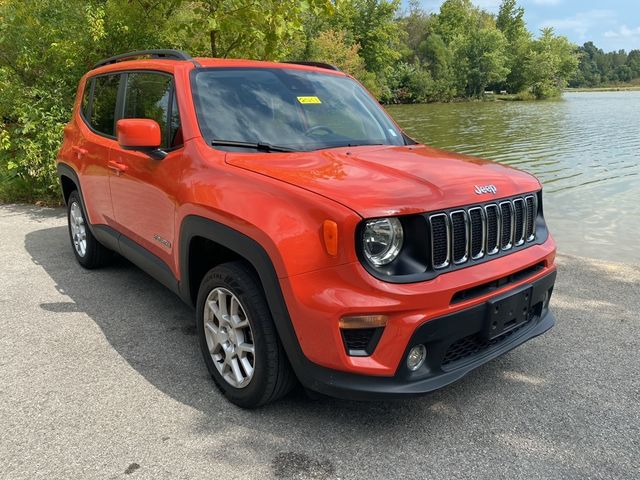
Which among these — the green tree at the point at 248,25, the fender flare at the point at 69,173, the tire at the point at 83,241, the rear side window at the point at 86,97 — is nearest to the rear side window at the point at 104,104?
the rear side window at the point at 86,97

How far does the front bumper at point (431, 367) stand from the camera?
2400 mm

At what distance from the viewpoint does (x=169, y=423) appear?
2.81 m

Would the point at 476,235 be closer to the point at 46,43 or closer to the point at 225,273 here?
the point at 225,273

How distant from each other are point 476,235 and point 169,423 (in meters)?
1.83

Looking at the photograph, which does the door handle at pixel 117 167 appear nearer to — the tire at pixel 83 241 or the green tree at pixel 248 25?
the tire at pixel 83 241

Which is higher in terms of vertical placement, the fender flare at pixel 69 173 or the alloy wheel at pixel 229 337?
the fender flare at pixel 69 173

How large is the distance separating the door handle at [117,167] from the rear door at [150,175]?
0.03 ft

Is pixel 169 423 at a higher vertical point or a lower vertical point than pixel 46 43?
lower

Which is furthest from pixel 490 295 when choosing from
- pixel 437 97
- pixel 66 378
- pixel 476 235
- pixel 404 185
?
pixel 437 97

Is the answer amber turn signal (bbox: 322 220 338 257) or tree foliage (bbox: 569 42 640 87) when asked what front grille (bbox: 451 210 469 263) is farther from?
tree foliage (bbox: 569 42 640 87)

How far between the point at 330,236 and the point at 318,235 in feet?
0.20

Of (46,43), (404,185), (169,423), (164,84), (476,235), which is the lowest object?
(169,423)

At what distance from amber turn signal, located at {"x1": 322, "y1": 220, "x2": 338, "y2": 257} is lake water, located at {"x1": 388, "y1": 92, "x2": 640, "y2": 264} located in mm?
5720

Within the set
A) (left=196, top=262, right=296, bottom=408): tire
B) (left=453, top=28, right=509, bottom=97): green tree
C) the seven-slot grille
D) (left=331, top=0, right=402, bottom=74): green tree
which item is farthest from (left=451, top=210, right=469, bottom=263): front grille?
(left=453, top=28, right=509, bottom=97): green tree
